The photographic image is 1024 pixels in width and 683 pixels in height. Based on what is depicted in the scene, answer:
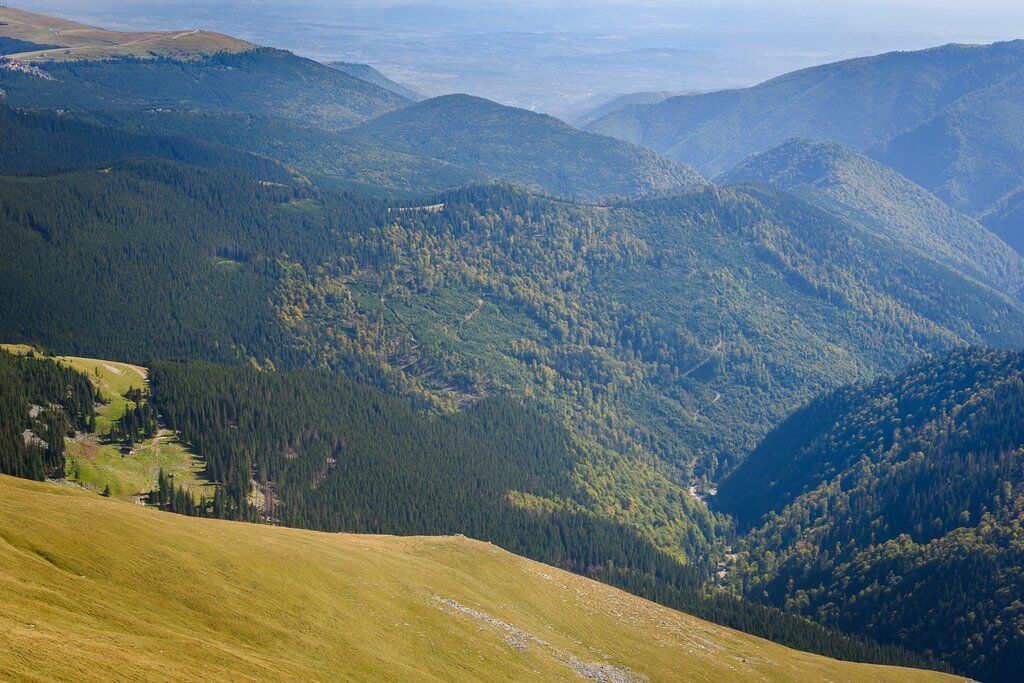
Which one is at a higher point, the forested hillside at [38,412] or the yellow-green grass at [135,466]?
the forested hillside at [38,412]

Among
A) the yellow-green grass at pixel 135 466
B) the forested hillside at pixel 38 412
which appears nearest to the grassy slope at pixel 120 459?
the yellow-green grass at pixel 135 466

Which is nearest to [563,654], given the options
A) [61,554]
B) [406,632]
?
[406,632]

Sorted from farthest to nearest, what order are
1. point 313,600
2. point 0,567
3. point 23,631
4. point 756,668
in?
point 756,668
point 313,600
point 0,567
point 23,631

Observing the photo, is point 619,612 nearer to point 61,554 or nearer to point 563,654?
point 563,654

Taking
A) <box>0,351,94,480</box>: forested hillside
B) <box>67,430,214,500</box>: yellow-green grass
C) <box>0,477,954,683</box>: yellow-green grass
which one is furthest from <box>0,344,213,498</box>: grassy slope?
<box>0,477,954,683</box>: yellow-green grass

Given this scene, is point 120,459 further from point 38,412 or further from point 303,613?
point 303,613

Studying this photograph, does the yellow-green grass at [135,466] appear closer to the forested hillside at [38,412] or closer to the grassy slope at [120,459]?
the grassy slope at [120,459]

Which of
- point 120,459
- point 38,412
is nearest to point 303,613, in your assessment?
point 120,459

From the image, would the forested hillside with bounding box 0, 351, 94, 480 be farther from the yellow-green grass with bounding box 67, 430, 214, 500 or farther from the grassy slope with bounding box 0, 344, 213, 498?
the yellow-green grass with bounding box 67, 430, 214, 500

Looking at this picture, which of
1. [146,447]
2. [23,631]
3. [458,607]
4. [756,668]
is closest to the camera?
[23,631]
